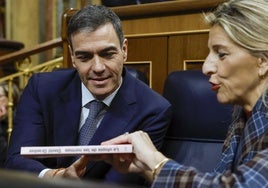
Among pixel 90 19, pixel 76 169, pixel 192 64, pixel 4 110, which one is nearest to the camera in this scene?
pixel 76 169

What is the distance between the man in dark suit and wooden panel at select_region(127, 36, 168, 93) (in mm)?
406

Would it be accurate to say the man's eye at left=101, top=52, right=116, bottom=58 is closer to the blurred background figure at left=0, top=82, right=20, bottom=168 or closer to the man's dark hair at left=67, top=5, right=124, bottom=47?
the man's dark hair at left=67, top=5, right=124, bottom=47

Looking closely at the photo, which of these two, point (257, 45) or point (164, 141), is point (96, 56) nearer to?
point (164, 141)

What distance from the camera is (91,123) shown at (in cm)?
146

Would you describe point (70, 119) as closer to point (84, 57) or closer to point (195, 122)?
point (84, 57)

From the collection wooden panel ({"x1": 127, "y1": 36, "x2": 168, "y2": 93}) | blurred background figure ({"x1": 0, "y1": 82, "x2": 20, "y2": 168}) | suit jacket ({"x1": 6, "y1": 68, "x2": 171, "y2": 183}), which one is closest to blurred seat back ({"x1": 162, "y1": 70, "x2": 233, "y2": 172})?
suit jacket ({"x1": 6, "y1": 68, "x2": 171, "y2": 183})

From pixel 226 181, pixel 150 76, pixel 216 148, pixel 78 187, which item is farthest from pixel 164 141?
pixel 78 187

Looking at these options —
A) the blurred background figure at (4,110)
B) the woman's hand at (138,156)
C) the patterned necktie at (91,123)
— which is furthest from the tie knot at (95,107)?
the blurred background figure at (4,110)

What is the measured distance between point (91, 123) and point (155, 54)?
24.0 inches

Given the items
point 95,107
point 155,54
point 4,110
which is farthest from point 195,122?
point 4,110

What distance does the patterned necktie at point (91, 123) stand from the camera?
1445 mm

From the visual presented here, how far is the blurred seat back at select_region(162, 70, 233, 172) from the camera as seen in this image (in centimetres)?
144

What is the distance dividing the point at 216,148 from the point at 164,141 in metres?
0.19

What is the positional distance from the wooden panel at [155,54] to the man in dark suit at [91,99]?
406 mm
